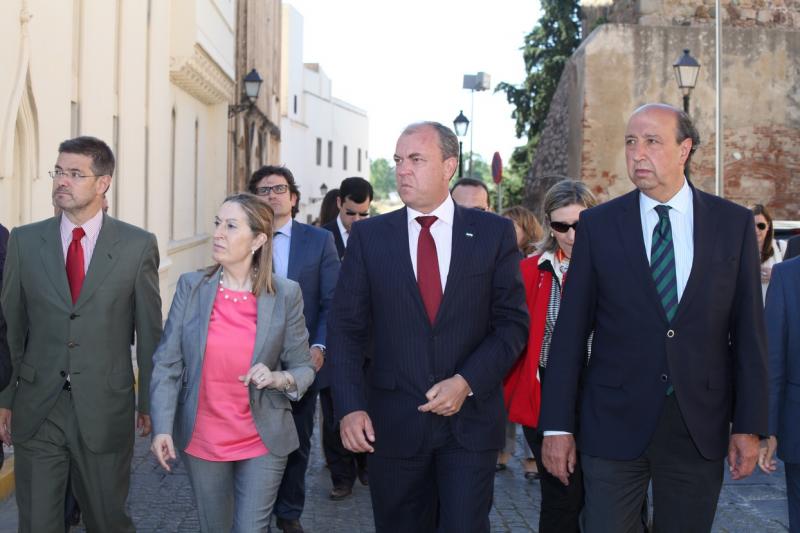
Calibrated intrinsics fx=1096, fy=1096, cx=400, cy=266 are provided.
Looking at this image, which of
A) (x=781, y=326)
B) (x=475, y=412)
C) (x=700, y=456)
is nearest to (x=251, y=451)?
(x=475, y=412)

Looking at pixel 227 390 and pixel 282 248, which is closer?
pixel 227 390

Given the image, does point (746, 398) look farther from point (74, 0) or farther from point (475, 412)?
point (74, 0)

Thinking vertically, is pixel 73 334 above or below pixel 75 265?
below

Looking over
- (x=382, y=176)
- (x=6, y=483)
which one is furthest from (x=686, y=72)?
(x=382, y=176)

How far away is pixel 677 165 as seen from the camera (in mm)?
4273

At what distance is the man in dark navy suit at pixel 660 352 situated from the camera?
4.06 meters

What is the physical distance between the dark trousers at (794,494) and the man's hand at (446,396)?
1.42 meters

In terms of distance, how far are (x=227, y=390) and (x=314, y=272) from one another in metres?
2.20

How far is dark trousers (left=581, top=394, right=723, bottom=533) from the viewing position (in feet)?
13.3

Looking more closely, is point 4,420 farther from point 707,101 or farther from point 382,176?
point 382,176

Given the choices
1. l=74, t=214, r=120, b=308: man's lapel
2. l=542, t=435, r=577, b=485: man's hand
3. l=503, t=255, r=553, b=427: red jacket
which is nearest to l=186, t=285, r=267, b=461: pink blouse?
l=74, t=214, r=120, b=308: man's lapel

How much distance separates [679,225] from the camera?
4.24 m

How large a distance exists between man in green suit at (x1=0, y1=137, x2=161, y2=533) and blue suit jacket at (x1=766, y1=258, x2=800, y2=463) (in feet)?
9.01

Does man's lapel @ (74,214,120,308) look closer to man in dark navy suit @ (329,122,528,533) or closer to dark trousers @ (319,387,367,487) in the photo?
man in dark navy suit @ (329,122,528,533)
